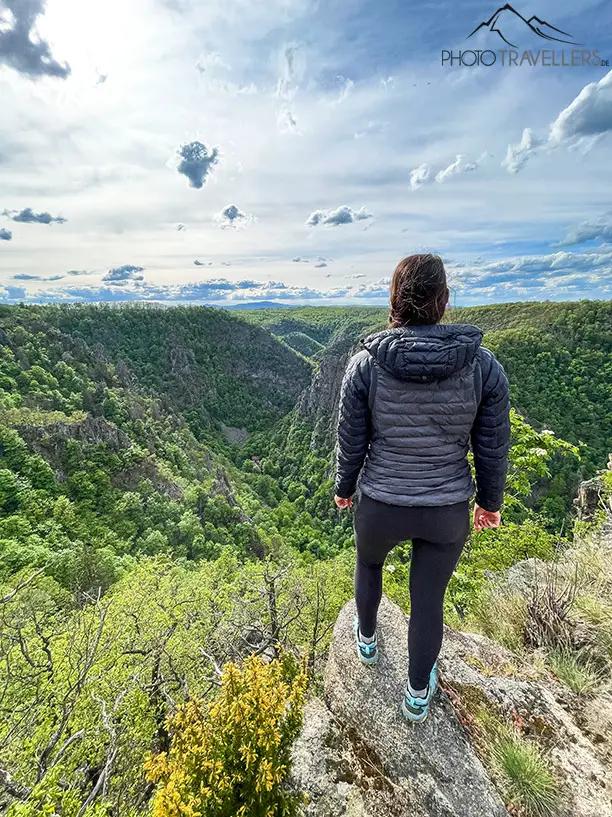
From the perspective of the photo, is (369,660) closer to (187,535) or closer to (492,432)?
(492,432)

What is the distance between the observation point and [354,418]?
211 centimetres

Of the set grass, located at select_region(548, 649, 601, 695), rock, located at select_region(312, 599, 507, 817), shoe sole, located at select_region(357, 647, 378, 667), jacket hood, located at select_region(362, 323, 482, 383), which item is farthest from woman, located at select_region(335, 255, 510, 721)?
grass, located at select_region(548, 649, 601, 695)

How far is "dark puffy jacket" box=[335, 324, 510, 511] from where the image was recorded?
6.16ft

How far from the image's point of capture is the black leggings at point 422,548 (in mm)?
2088

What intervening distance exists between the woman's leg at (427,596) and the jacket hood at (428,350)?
0.94 metres

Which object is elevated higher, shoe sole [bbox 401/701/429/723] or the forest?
shoe sole [bbox 401/701/429/723]

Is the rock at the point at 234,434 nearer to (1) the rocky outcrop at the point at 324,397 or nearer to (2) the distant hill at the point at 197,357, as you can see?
(2) the distant hill at the point at 197,357

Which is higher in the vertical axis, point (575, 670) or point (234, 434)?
point (575, 670)

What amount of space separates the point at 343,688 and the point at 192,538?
126ft

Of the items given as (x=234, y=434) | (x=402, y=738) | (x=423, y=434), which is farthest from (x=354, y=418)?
(x=234, y=434)

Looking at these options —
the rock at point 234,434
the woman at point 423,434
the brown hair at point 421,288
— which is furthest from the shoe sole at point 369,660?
the rock at point 234,434

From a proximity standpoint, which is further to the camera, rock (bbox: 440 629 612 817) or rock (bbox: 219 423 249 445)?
rock (bbox: 219 423 249 445)

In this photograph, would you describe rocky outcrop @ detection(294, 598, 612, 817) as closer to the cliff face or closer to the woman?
the cliff face

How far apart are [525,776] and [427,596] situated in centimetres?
103
